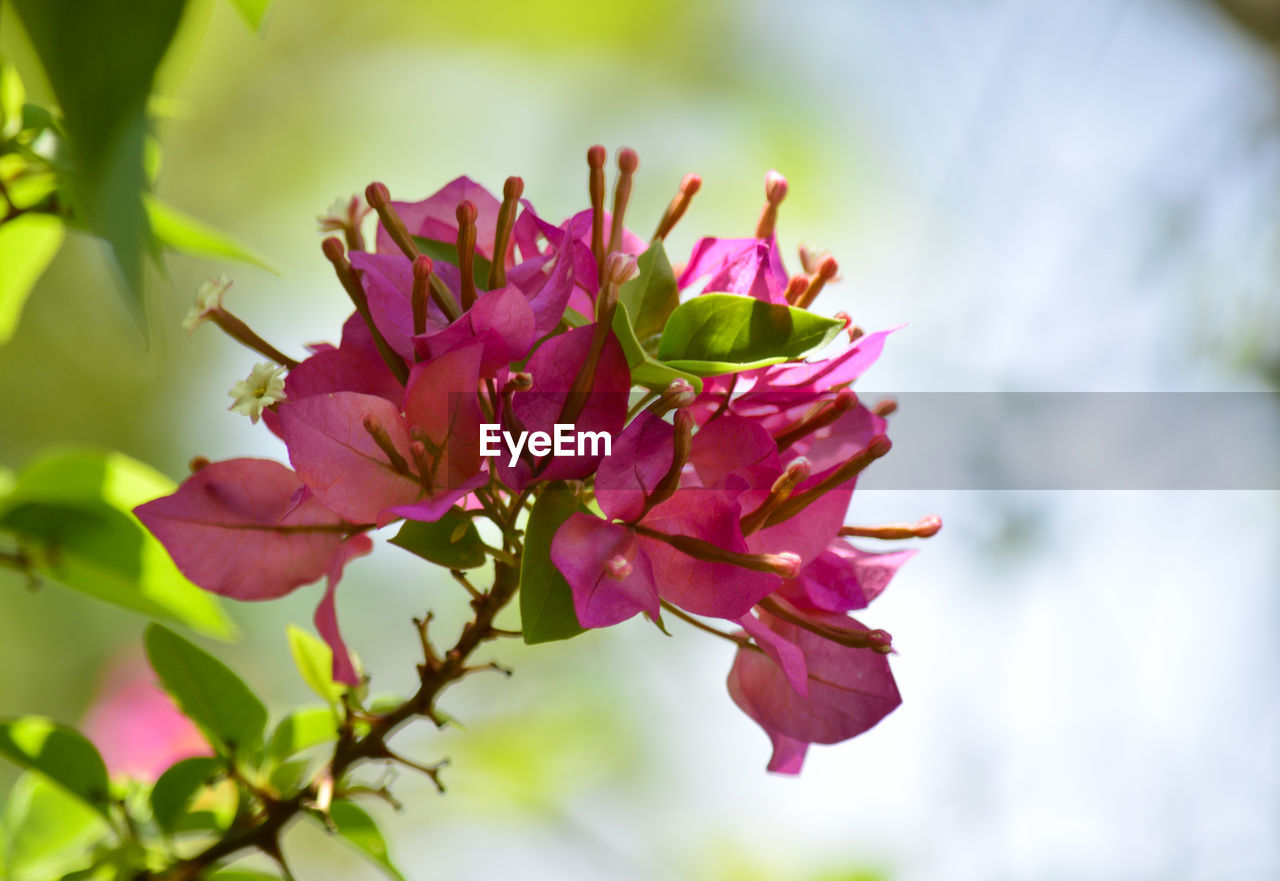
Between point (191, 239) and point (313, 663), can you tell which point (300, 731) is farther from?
point (191, 239)

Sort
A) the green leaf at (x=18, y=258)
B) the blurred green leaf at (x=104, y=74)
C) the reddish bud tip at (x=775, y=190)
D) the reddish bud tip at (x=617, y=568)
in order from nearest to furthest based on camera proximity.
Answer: the blurred green leaf at (x=104, y=74) < the reddish bud tip at (x=617, y=568) < the reddish bud tip at (x=775, y=190) < the green leaf at (x=18, y=258)

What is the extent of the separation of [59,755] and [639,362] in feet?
1.03

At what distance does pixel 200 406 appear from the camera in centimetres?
211

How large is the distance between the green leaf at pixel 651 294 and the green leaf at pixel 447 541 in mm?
89

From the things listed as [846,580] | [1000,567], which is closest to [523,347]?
[846,580]

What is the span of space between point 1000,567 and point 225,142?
1906mm

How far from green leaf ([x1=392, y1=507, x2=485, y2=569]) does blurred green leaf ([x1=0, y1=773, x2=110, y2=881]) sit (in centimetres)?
30

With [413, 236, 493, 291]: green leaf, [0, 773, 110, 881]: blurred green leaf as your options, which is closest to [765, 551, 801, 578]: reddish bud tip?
[413, 236, 493, 291]: green leaf

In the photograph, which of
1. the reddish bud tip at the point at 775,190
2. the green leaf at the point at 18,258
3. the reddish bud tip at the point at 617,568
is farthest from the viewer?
the green leaf at the point at 18,258

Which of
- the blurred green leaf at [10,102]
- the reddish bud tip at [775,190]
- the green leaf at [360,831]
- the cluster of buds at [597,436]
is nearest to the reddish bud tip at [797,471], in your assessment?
the cluster of buds at [597,436]

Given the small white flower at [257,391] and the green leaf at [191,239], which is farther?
the green leaf at [191,239]

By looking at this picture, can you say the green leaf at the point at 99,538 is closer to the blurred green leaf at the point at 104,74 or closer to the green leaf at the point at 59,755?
the green leaf at the point at 59,755

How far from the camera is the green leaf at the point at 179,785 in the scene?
0.44m

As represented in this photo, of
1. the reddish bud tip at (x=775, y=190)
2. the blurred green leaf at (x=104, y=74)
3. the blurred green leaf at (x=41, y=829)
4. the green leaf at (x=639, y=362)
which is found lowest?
the blurred green leaf at (x=41, y=829)
